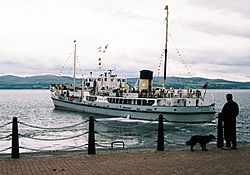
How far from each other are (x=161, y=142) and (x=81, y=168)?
3.60m

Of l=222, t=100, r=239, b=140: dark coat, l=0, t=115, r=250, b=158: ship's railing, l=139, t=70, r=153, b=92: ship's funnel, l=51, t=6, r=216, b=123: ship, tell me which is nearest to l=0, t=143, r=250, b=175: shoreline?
l=222, t=100, r=239, b=140: dark coat

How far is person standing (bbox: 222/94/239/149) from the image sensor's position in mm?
12625

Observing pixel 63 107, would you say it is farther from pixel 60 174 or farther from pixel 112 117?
pixel 60 174

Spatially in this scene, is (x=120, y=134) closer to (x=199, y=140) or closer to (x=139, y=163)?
(x=199, y=140)

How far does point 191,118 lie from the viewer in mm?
47156

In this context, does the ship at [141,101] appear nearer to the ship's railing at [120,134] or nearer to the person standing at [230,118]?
the ship's railing at [120,134]

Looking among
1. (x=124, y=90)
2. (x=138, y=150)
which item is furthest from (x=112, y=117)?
(x=138, y=150)

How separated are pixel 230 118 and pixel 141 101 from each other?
39060mm

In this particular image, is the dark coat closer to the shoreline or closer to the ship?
the shoreline

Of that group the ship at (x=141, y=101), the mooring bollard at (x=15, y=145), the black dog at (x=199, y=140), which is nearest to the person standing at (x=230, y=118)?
the black dog at (x=199, y=140)

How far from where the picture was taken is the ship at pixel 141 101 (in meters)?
47.5

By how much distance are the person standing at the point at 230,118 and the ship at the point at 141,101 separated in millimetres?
30456

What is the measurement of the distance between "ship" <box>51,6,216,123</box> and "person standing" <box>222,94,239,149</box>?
3046 cm

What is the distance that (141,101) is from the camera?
5172 cm
